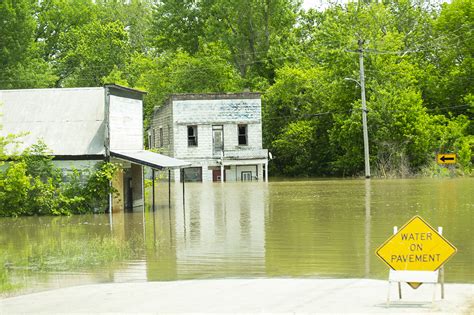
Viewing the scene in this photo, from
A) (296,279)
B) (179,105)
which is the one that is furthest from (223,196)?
(296,279)

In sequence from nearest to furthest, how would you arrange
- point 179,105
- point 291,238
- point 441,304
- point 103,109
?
point 441,304, point 291,238, point 103,109, point 179,105

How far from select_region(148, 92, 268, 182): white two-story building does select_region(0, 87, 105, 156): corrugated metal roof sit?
96.7 ft

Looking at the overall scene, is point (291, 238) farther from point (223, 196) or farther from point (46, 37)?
point (46, 37)

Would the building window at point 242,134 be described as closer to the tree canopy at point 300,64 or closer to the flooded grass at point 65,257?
the tree canopy at point 300,64

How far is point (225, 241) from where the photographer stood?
20312mm

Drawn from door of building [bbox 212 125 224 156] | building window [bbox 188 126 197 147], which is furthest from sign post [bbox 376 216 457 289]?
building window [bbox 188 126 197 147]

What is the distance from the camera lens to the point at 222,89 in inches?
3034

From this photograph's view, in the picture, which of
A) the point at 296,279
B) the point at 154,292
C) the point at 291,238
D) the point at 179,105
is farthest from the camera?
the point at 179,105

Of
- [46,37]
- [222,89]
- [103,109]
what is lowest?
[103,109]

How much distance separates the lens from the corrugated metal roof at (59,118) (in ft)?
99.7

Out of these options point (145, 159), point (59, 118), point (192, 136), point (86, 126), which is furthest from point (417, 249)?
point (192, 136)

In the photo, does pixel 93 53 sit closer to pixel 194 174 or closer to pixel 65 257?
pixel 194 174

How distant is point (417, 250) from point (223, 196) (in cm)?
2968

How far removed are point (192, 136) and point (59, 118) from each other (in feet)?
104
